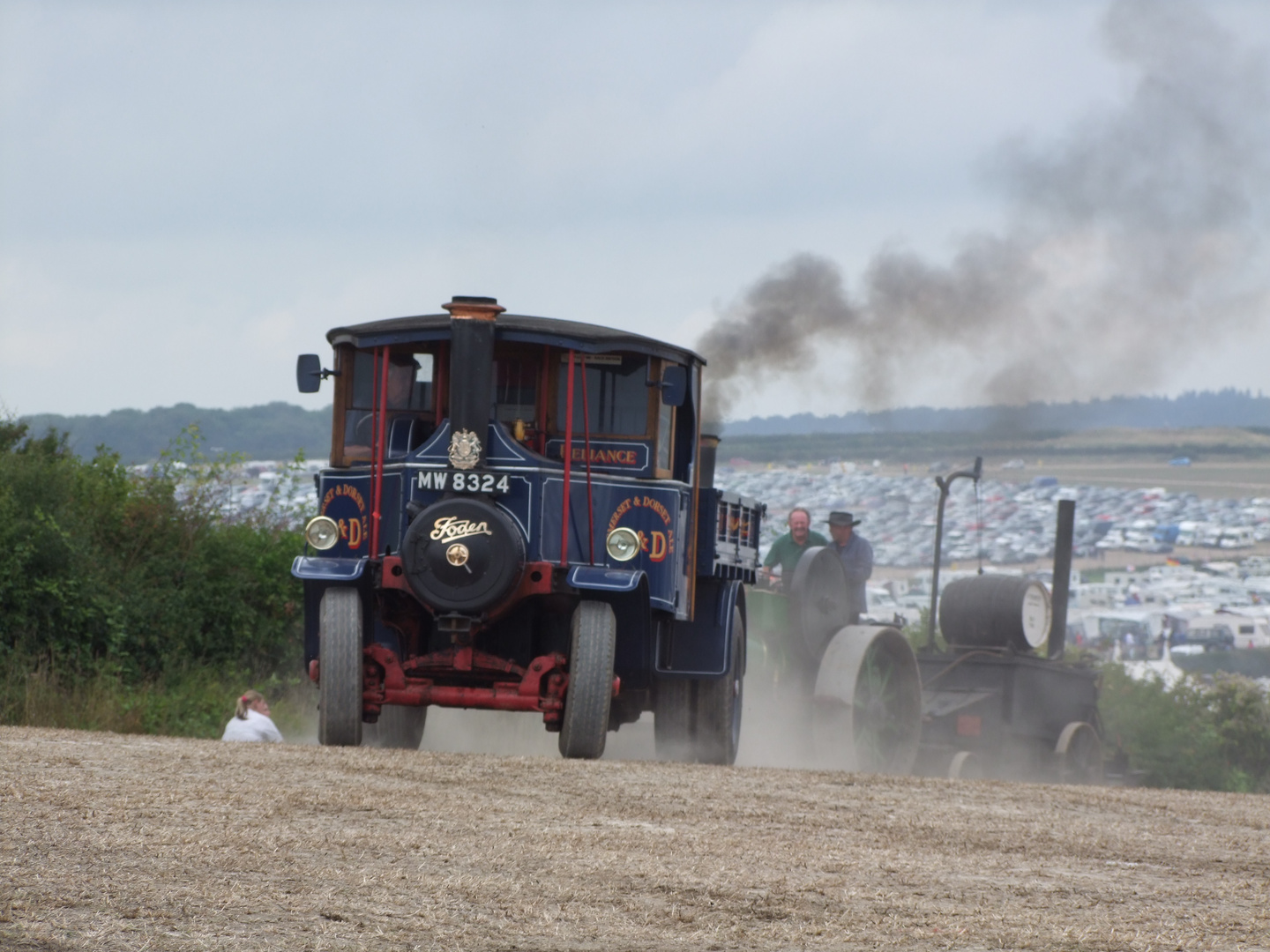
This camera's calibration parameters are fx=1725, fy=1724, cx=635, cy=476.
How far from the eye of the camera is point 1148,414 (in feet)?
431

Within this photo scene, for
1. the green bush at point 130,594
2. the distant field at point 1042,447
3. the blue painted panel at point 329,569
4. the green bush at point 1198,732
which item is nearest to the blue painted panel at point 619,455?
the blue painted panel at point 329,569

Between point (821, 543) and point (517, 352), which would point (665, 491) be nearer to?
point (517, 352)

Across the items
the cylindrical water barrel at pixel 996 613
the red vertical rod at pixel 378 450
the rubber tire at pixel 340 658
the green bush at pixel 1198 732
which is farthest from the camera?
the green bush at pixel 1198 732

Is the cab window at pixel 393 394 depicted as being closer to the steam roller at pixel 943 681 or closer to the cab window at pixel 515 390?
the cab window at pixel 515 390

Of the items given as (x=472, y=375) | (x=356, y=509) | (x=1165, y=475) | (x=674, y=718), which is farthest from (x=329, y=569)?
(x=1165, y=475)

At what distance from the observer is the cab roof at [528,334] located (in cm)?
1069

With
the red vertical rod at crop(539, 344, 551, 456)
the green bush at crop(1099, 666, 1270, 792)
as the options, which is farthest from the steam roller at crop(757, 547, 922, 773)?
the green bush at crop(1099, 666, 1270, 792)

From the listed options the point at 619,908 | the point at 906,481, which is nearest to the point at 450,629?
the point at 619,908

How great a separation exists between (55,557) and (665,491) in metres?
7.09

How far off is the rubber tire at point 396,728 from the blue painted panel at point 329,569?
2.25 metres

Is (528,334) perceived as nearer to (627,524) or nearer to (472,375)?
(472,375)

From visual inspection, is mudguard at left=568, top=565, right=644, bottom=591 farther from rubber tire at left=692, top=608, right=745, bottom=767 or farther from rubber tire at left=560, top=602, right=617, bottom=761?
rubber tire at left=692, top=608, right=745, bottom=767

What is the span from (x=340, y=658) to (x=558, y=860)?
432 centimetres

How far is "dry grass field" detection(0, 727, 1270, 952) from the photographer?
16.3ft
